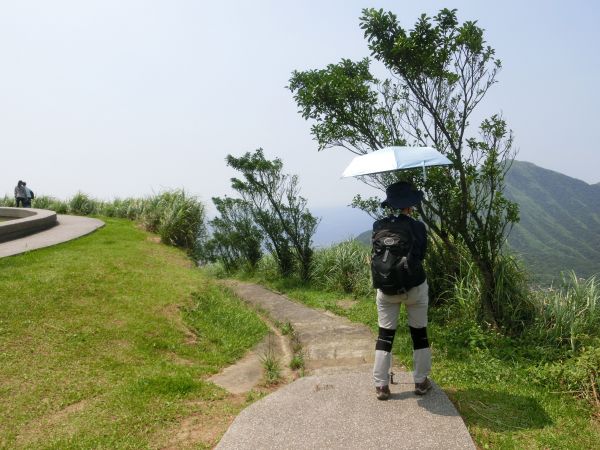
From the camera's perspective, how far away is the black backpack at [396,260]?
4.07 m

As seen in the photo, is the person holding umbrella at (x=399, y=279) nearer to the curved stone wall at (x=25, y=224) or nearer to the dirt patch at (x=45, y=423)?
the dirt patch at (x=45, y=423)

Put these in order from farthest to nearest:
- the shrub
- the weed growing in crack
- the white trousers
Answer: the shrub < the weed growing in crack < the white trousers

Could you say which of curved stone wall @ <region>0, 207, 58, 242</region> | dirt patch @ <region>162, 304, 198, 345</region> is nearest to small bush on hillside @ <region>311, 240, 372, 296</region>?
dirt patch @ <region>162, 304, 198, 345</region>

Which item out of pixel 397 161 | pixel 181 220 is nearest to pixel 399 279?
pixel 397 161

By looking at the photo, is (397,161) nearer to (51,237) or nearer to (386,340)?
(386,340)

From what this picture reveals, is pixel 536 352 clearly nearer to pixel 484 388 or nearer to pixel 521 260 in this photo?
pixel 484 388

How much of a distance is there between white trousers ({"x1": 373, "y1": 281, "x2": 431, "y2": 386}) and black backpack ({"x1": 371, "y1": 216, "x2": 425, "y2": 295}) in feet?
0.38

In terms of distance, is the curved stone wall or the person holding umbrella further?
the curved stone wall

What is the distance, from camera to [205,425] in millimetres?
4051

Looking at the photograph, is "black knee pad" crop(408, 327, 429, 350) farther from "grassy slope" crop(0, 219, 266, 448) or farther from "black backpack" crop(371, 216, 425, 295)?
"grassy slope" crop(0, 219, 266, 448)

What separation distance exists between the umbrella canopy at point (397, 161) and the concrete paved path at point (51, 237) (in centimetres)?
847

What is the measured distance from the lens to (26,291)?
23.1ft

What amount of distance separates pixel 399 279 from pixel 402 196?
0.82 m

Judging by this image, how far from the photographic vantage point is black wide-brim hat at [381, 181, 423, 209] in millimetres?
4312
